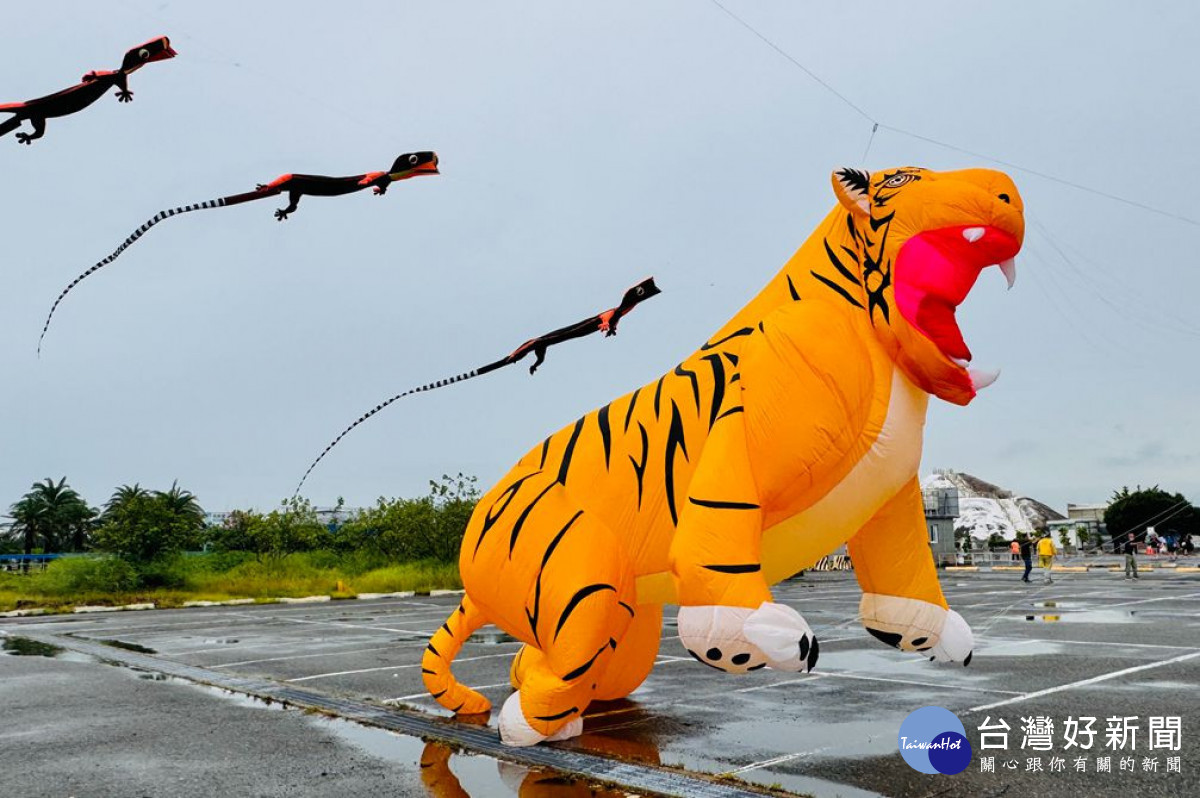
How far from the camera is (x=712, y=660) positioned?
4.53 metres

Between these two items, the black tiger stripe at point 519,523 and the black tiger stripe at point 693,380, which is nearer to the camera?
the black tiger stripe at point 693,380

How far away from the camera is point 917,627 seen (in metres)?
5.49

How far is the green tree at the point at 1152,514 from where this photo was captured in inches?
2302

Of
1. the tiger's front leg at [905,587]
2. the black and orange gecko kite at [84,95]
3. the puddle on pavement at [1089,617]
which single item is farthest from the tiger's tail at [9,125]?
the puddle on pavement at [1089,617]

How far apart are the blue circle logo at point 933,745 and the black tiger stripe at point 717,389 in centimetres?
198

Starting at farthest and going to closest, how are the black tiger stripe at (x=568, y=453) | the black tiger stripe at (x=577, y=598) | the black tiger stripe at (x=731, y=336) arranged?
1. the black tiger stripe at (x=568, y=453)
2. the black tiger stripe at (x=731, y=336)
3. the black tiger stripe at (x=577, y=598)

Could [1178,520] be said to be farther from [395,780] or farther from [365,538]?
[395,780]

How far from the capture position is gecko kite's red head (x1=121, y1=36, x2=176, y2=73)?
16.1 feet

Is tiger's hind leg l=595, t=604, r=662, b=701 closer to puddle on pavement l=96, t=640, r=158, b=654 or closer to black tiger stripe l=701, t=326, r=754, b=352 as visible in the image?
black tiger stripe l=701, t=326, r=754, b=352

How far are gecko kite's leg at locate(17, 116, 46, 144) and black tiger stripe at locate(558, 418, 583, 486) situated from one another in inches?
130

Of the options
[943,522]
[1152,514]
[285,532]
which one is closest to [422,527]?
[285,532]

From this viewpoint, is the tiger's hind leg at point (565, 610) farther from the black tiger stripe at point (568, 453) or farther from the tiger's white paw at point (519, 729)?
the black tiger stripe at point (568, 453)

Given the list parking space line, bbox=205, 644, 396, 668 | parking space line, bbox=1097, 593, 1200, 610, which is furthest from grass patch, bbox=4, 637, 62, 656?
parking space line, bbox=1097, 593, 1200, 610

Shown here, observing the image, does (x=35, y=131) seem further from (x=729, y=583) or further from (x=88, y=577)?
(x=88, y=577)
